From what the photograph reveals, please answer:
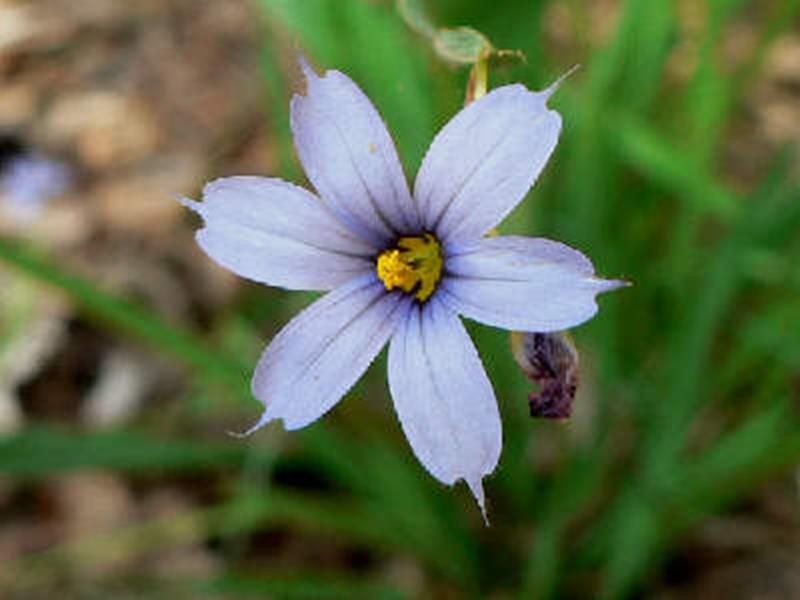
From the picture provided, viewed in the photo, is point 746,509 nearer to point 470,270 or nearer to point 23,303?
point 470,270

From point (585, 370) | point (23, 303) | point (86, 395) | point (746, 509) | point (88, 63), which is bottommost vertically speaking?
point (746, 509)

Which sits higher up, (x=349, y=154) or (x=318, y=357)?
(x=349, y=154)

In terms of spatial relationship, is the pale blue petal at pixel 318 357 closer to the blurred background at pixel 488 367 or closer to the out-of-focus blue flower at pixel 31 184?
the blurred background at pixel 488 367

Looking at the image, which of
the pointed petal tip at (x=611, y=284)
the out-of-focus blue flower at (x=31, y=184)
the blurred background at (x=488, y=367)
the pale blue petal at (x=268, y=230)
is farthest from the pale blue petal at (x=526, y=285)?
the out-of-focus blue flower at (x=31, y=184)

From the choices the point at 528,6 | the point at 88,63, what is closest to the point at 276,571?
the point at 528,6

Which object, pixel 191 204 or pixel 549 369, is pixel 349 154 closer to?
pixel 191 204

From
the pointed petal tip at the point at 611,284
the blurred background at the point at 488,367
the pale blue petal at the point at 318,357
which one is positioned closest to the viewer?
the pointed petal tip at the point at 611,284

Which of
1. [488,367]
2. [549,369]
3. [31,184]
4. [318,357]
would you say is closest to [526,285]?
[549,369]
